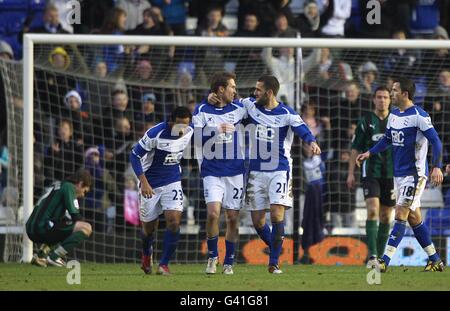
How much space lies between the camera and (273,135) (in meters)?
12.6

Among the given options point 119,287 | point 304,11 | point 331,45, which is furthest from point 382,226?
point 304,11

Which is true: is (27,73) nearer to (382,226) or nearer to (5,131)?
(5,131)

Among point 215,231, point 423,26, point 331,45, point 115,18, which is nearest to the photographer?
point 215,231

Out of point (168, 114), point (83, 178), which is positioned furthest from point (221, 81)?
point (168, 114)

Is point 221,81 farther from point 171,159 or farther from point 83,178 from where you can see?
point 83,178

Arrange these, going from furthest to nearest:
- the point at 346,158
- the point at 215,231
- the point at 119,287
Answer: the point at 346,158
the point at 215,231
the point at 119,287

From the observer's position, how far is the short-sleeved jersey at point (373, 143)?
1449 centimetres

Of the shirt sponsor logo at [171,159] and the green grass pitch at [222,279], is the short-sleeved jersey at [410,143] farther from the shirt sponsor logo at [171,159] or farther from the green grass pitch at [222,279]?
the shirt sponsor logo at [171,159]

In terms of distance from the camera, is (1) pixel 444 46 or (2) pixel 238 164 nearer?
(2) pixel 238 164

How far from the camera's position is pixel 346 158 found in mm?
17312

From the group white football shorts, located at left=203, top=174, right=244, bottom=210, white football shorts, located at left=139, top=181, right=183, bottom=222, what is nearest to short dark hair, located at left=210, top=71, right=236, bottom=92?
white football shorts, located at left=203, top=174, right=244, bottom=210

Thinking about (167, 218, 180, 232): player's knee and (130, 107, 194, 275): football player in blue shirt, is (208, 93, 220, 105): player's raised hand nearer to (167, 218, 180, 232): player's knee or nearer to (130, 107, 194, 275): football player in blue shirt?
(130, 107, 194, 275): football player in blue shirt

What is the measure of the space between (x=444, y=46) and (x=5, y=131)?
21.3ft

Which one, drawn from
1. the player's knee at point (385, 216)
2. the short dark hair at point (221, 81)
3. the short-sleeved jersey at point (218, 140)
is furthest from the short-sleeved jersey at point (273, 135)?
the player's knee at point (385, 216)
